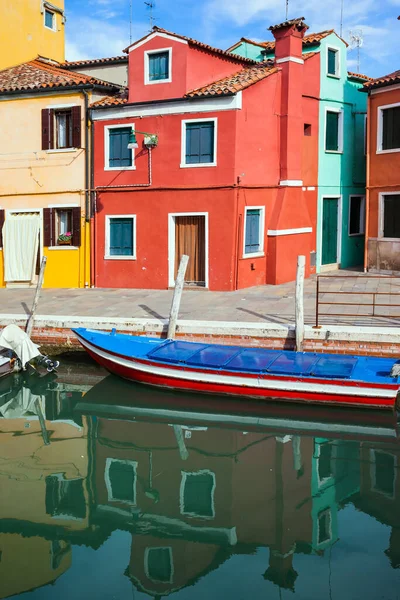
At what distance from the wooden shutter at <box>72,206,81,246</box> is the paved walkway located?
1490mm

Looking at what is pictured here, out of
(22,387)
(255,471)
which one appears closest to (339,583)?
(255,471)

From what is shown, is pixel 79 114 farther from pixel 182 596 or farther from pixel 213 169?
pixel 182 596

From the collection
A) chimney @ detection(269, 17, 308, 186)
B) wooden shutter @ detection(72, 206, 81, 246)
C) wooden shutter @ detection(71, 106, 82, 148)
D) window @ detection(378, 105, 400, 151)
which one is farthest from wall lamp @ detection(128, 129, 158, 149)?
window @ detection(378, 105, 400, 151)

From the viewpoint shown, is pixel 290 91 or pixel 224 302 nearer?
pixel 224 302

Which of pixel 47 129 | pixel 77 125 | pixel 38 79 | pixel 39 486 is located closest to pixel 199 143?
pixel 77 125

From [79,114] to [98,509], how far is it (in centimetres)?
1402

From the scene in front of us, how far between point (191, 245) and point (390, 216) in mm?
6426

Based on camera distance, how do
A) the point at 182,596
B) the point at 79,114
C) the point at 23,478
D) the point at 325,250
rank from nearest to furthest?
1. the point at 182,596
2. the point at 23,478
3. the point at 79,114
4. the point at 325,250

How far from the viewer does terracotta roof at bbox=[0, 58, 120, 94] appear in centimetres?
2039

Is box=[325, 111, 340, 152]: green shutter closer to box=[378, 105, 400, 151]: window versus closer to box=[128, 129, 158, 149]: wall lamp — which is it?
box=[378, 105, 400, 151]: window

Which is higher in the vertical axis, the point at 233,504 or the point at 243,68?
the point at 243,68

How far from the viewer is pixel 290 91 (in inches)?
790

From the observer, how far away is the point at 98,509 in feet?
30.6

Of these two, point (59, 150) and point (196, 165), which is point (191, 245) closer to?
point (196, 165)
